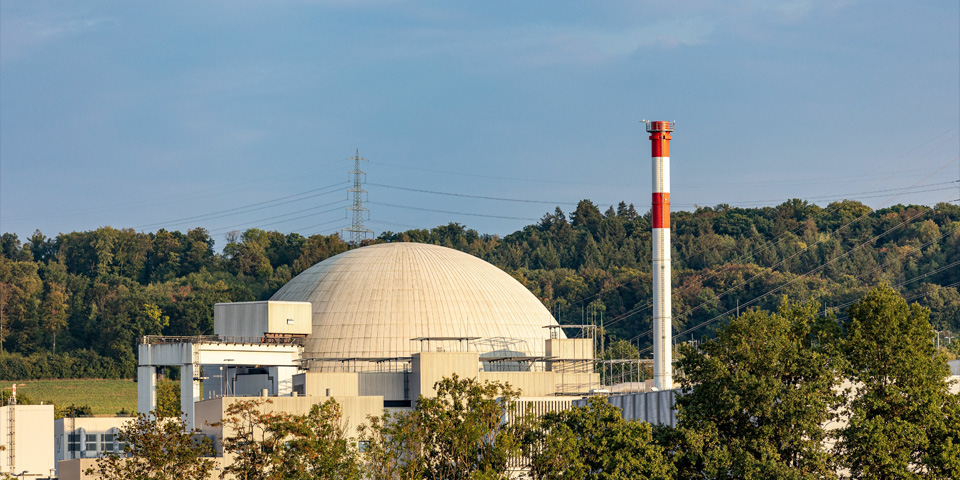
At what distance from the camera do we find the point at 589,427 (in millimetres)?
46281

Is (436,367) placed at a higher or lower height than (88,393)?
higher

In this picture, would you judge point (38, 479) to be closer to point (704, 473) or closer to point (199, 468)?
point (199, 468)

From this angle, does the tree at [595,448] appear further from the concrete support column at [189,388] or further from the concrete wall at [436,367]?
the concrete support column at [189,388]

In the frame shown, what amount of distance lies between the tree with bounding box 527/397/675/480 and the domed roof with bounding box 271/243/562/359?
34455 mm

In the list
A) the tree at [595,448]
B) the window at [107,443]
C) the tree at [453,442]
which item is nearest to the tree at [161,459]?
the tree at [453,442]

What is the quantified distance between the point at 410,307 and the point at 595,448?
1549 inches

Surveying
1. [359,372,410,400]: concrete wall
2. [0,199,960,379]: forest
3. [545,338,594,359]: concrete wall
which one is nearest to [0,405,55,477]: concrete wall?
[359,372,410,400]: concrete wall

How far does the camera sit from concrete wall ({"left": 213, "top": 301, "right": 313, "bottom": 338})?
Result: 259ft

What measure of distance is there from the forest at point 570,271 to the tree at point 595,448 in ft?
241

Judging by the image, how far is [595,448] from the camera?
4591 cm

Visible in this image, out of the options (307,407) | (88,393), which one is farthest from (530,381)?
(88,393)

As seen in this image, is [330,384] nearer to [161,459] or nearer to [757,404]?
[161,459]

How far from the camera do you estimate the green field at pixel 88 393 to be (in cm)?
12438

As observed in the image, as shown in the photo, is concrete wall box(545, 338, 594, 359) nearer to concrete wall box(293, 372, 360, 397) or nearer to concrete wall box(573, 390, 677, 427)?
concrete wall box(293, 372, 360, 397)
